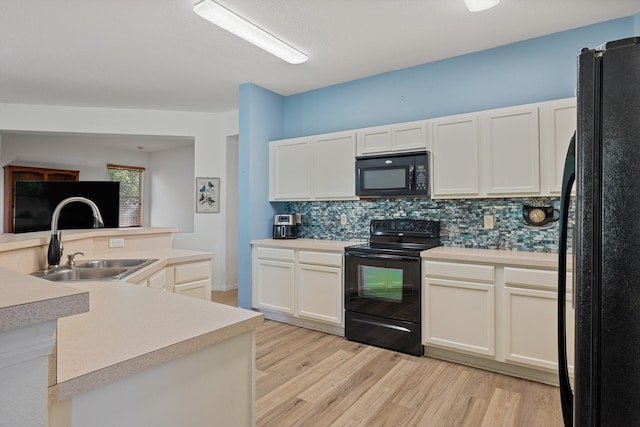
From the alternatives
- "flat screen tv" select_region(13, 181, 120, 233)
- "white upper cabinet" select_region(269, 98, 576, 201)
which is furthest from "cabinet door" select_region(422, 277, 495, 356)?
"flat screen tv" select_region(13, 181, 120, 233)

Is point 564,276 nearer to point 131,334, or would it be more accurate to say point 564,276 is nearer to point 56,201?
point 131,334

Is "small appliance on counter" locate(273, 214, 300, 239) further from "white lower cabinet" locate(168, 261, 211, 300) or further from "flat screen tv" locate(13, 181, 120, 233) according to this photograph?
"flat screen tv" locate(13, 181, 120, 233)

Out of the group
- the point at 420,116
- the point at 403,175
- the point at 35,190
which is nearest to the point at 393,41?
the point at 420,116

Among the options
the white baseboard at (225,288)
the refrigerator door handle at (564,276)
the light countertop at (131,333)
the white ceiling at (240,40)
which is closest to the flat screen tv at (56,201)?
the white ceiling at (240,40)

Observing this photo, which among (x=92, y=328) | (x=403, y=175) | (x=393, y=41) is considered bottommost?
(x=92, y=328)

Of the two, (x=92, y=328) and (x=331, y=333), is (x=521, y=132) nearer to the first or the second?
(x=331, y=333)

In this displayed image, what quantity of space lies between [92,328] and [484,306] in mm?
2461

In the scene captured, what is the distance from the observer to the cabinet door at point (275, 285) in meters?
3.65

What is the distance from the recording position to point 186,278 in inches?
107

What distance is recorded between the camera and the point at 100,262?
2.46 metres

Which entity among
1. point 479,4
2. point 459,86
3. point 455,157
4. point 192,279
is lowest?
point 192,279

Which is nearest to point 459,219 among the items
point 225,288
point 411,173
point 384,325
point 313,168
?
point 411,173

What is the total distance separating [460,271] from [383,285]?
2.19 ft

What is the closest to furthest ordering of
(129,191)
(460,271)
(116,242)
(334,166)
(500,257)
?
(500,257), (460,271), (116,242), (334,166), (129,191)
